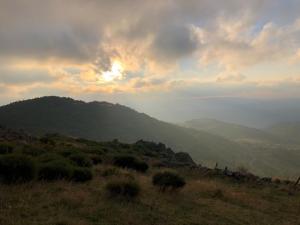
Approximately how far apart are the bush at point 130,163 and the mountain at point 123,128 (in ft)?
361

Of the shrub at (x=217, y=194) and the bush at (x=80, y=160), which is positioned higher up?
the bush at (x=80, y=160)

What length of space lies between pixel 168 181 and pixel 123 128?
15055cm

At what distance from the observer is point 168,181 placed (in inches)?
732

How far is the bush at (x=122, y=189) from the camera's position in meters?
15.0

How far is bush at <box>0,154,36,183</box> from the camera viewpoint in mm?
14438

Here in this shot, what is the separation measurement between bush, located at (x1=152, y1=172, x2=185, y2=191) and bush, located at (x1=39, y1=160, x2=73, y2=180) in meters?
4.59

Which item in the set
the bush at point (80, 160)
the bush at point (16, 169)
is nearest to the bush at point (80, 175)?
the bush at point (16, 169)

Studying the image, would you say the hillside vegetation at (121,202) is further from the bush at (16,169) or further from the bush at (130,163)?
the bush at (130,163)

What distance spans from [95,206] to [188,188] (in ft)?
29.3

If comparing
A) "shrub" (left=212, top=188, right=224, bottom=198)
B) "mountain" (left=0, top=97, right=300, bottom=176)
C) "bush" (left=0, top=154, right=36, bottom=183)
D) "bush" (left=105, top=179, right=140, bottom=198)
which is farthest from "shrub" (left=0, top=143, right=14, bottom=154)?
"mountain" (left=0, top=97, right=300, bottom=176)

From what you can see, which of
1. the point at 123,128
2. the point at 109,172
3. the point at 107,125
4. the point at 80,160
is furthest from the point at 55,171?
the point at 123,128

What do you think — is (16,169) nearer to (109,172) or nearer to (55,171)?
(55,171)

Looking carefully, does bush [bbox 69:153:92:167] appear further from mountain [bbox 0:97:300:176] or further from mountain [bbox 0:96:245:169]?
mountain [bbox 0:97:300:176]

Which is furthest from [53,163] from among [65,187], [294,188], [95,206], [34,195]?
[294,188]
